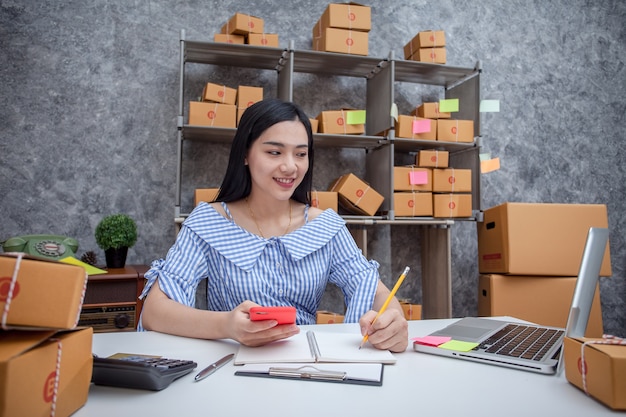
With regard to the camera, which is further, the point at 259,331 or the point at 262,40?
the point at 262,40

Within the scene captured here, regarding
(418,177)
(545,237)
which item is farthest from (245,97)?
(545,237)

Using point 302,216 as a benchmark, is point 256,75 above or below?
above

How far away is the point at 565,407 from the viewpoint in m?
0.64

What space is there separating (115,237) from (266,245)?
4.06 feet

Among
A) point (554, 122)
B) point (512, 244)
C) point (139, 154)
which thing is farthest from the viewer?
point (554, 122)

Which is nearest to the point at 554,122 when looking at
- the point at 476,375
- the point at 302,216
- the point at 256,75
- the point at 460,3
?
the point at 460,3

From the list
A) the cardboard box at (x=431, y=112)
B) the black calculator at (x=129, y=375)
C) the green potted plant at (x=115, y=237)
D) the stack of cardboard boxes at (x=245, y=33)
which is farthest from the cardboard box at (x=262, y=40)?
the black calculator at (x=129, y=375)

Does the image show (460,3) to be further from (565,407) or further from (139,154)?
(565,407)

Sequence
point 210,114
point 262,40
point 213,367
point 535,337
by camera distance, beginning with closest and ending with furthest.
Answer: point 213,367 < point 535,337 < point 210,114 < point 262,40

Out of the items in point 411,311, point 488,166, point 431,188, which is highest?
point 488,166

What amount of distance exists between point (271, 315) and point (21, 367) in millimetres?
432

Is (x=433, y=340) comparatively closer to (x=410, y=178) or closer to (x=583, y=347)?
(x=583, y=347)

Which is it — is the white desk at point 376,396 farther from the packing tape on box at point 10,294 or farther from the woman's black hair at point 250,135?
the woman's black hair at point 250,135

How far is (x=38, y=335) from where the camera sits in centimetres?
52
